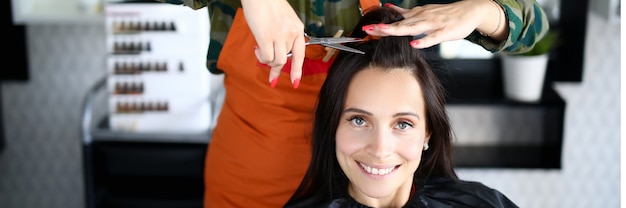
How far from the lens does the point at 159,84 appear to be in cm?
263

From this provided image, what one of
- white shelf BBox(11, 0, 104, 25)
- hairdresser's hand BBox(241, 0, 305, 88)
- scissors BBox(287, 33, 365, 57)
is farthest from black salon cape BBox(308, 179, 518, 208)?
white shelf BBox(11, 0, 104, 25)

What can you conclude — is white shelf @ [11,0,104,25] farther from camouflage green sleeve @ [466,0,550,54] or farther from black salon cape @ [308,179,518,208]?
camouflage green sleeve @ [466,0,550,54]

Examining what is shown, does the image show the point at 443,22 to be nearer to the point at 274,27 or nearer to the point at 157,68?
the point at 274,27

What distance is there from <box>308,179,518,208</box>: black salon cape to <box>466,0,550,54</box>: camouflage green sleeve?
12.9 inches

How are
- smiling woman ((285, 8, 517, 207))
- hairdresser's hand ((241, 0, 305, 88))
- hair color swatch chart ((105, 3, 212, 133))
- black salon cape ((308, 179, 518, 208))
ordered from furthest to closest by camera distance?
hair color swatch chart ((105, 3, 212, 133)) < black salon cape ((308, 179, 518, 208)) < smiling woman ((285, 8, 517, 207)) < hairdresser's hand ((241, 0, 305, 88))

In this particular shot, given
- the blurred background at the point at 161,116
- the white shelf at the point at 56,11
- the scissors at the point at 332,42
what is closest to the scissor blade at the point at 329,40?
the scissors at the point at 332,42

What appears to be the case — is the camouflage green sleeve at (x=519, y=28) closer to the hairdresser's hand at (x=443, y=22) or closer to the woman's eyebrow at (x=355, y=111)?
the hairdresser's hand at (x=443, y=22)

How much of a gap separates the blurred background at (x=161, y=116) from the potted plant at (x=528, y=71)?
0.04m

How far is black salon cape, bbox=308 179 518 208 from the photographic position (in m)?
1.59

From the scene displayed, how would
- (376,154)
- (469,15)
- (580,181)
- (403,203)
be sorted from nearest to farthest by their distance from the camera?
(469,15)
(376,154)
(403,203)
(580,181)

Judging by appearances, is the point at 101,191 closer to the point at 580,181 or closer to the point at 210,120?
the point at 210,120

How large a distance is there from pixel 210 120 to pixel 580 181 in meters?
1.54

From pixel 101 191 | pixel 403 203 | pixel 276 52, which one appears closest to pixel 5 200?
pixel 101 191

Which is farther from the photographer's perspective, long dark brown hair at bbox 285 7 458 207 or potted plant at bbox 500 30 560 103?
potted plant at bbox 500 30 560 103
